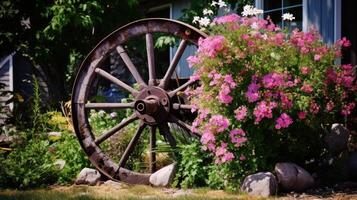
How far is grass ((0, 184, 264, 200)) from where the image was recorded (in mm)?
4906

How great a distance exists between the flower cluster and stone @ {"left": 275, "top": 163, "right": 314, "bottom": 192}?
271 millimetres

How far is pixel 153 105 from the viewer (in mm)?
5816

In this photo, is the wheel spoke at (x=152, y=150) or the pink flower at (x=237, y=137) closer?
the pink flower at (x=237, y=137)

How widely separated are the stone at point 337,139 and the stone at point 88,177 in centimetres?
266

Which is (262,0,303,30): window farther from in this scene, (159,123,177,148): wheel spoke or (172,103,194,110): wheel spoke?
(159,123,177,148): wheel spoke

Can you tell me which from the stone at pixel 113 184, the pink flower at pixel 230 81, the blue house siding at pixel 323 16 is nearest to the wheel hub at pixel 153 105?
the stone at pixel 113 184

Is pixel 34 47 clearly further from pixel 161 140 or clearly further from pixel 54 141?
pixel 161 140

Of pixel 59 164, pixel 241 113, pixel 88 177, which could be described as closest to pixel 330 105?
pixel 241 113

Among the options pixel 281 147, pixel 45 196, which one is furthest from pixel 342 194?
pixel 45 196

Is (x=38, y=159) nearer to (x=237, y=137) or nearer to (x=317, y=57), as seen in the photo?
(x=237, y=137)

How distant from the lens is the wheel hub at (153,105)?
19.1ft

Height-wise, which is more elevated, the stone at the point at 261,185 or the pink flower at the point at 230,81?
the pink flower at the point at 230,81

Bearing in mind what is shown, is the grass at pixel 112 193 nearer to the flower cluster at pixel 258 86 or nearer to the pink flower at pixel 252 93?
the flower cluster at pixel 258 86

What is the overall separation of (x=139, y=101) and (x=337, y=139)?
230 cm
